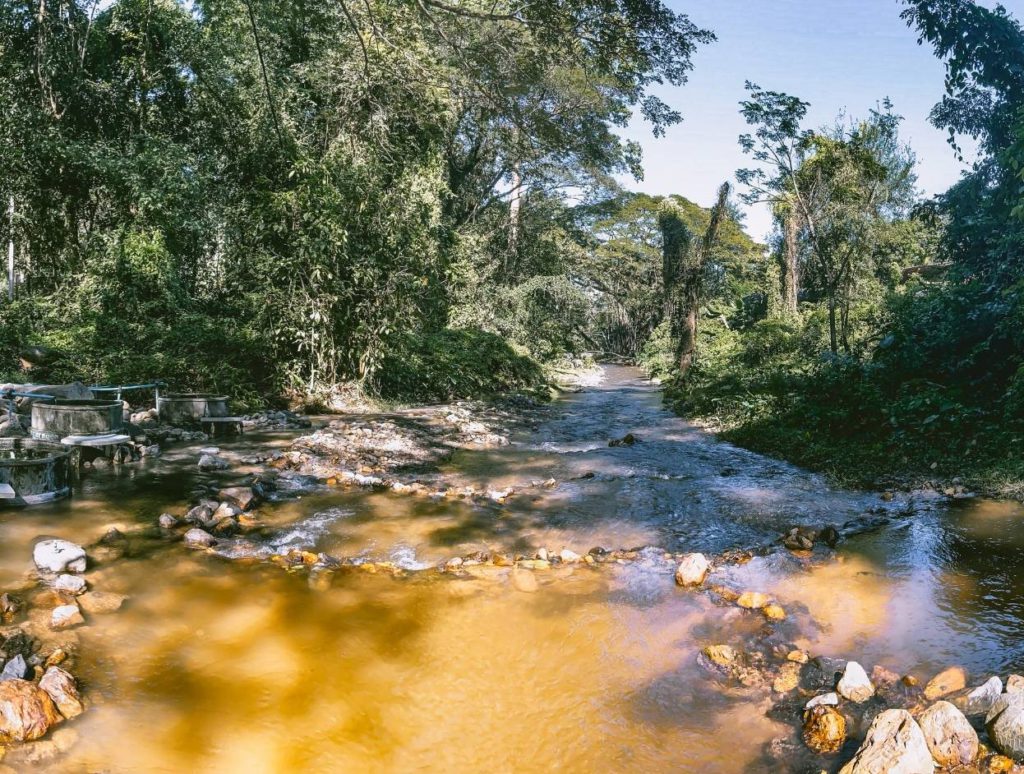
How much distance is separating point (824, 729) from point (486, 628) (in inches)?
74.9

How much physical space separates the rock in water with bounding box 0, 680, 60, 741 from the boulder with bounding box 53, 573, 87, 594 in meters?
1.22

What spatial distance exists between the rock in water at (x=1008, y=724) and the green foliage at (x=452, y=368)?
11544 mm

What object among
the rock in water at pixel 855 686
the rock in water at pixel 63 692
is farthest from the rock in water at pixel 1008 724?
the rock in water at pixel 63 692

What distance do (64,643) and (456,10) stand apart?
5.22 metres

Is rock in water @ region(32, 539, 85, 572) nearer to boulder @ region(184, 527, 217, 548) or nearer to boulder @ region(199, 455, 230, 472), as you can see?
boulder @ region(184, 527, 217, 548)

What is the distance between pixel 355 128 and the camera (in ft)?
42.6

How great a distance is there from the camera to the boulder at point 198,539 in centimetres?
488

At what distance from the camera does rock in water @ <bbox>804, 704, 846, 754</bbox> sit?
2736 millimetres

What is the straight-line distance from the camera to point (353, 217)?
1198 centimetres

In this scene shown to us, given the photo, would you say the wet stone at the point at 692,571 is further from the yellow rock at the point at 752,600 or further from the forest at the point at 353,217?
the forest at the point at 353,217

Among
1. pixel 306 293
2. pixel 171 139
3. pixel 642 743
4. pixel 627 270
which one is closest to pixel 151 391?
pixel 306 293

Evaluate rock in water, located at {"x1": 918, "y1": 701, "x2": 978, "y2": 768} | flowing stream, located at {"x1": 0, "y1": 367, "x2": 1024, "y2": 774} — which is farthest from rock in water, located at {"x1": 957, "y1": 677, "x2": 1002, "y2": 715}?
flowing stream, located at {"x1": 0, "y1": 367, "x2": 1024, "y2": 774}

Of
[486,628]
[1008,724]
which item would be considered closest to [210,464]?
[486,628]

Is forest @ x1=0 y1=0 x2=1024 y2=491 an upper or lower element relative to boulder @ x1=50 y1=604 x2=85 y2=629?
upper
